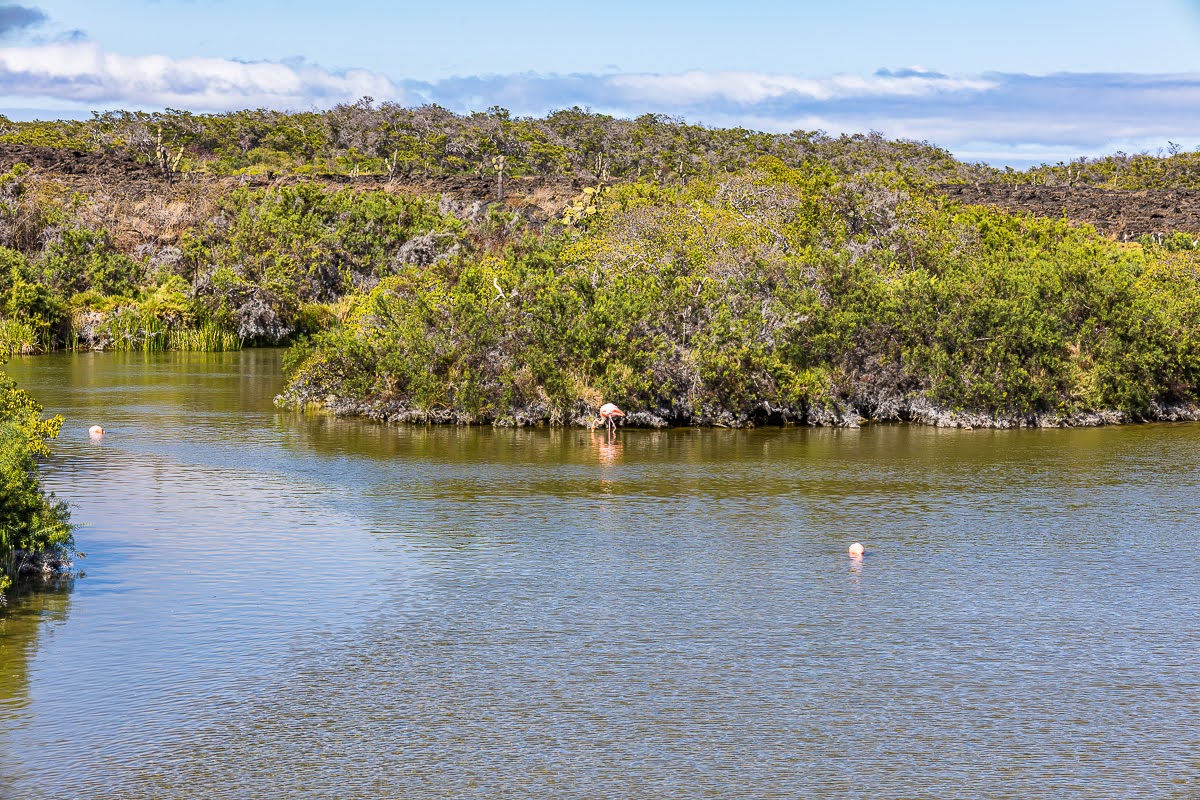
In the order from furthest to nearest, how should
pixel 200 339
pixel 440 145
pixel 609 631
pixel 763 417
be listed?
pixel 440 145, pixel 200 339, pixel 763 417, pixel 609 631

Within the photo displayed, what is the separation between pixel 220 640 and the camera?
46.0ft

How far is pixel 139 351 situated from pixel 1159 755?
43.8 metres

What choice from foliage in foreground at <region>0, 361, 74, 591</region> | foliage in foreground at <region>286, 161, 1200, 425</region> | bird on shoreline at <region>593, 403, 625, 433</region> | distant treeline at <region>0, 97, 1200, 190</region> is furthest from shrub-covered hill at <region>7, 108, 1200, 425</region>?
distant treeline at <region>0, 97, 1200, 190</region>

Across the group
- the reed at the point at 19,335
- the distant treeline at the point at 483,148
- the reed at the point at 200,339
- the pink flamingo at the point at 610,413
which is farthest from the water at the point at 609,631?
the distant treeline at the point at 483,148

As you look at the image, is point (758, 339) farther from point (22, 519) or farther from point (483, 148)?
point (483, 148)

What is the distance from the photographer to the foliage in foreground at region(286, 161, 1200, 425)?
30.1 m

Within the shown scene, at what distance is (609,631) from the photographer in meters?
14.5

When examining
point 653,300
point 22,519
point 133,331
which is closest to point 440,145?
point 133,331

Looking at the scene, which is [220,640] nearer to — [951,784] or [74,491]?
[951,784]

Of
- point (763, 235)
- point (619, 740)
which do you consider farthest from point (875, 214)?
point (619, 740)

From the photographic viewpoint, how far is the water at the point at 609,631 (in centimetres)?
1082

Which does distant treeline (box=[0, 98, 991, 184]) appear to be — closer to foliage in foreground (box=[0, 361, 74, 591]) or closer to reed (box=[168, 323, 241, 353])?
reed (box=[168, 323, 241, 353])

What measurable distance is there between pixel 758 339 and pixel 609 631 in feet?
56.6

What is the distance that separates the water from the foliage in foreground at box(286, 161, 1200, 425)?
4587 millimetres
